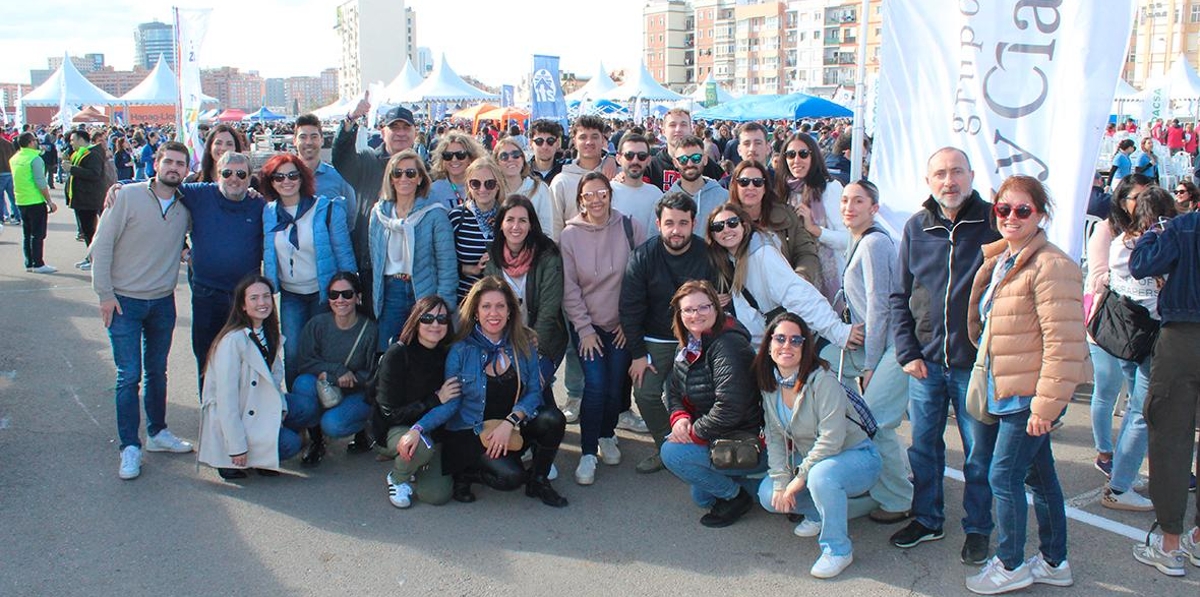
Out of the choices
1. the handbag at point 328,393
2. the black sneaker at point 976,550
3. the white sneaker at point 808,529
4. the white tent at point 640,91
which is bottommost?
the white sneaker at point 808,529

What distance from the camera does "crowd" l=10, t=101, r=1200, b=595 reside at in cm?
369

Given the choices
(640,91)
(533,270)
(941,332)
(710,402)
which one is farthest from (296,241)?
(640,91)

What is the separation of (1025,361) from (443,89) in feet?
122

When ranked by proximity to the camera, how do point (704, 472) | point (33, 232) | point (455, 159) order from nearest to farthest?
1. point (704, 472)
2. point (455, 159)
3. point (33, 232)

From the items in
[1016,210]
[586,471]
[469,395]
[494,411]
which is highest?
[1016,210]

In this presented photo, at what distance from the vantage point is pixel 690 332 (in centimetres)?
448

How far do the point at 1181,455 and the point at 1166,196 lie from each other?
46.3 inches

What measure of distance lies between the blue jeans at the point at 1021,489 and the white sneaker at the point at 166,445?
427 cm

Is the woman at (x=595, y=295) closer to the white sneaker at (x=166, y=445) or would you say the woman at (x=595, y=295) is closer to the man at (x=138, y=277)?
the man at (x=138, y=277)

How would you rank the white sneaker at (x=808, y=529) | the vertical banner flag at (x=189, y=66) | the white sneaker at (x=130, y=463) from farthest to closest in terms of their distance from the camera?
the vertical banner flag at (x=189, y=66) < the white sneaker at (x=130, y=463) < the white sneaker at (x=808, y=529)

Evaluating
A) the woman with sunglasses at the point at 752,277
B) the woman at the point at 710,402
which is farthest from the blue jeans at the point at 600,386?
the woman with sunglasses at the point at 752,277

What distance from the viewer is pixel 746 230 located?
4789mm

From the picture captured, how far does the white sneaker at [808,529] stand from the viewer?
423cm

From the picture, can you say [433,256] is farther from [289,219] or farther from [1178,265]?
[1178,265]
